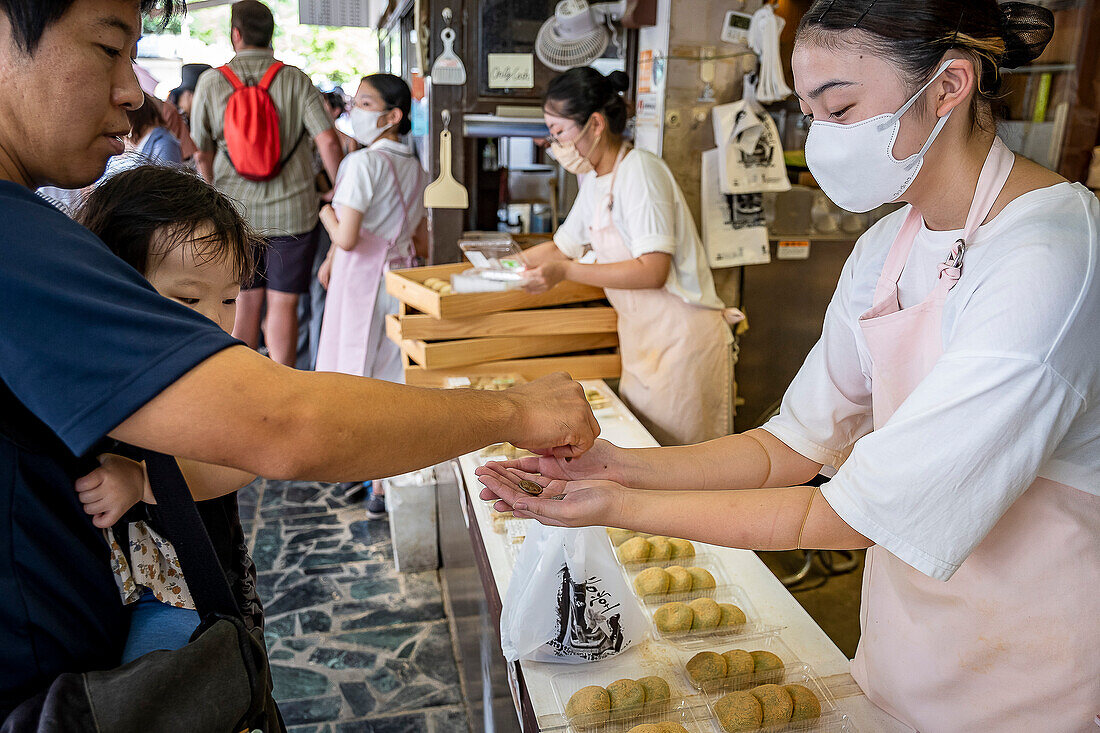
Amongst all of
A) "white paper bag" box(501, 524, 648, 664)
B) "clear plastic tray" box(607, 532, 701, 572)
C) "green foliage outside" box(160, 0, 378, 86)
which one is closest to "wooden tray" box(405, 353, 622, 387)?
"clear plastic tray" box(607, 532, 701, 572)

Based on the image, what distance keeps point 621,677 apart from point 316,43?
53.9 ft

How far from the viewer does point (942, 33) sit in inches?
42.0

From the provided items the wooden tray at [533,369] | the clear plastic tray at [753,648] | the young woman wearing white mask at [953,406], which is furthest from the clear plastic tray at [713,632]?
the wooden tray at [533,369]

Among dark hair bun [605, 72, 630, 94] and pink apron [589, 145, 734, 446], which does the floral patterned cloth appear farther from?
dark hair bun [605, 72, 630, 94]

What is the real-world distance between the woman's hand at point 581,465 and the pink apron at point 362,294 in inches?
104

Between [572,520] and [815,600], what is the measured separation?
2475 mm

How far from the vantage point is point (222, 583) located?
105 centimetres

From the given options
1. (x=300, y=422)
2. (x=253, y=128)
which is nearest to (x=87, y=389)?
(x=300, y=422)

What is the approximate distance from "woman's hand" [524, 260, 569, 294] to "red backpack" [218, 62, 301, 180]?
6.77 feet

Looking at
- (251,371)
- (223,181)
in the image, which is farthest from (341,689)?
(223,181)

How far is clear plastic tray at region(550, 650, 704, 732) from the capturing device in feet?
4.14

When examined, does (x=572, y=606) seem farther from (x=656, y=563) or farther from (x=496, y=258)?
(x=496, y=258)

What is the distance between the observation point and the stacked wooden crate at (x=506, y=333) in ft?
10.0

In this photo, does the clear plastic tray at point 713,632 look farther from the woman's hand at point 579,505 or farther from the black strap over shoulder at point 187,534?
the black strap over shoulder at point 187,534
